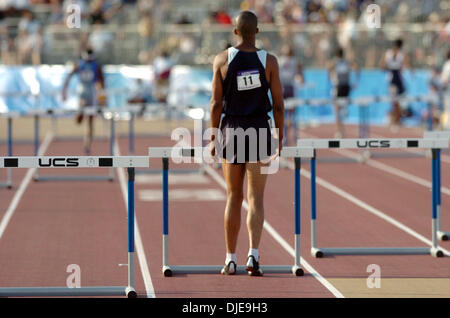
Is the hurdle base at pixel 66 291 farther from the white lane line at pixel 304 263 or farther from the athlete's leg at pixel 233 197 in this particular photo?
the white lane line at pixel 304 263

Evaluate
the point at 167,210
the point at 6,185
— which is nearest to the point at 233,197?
the point at 167,210

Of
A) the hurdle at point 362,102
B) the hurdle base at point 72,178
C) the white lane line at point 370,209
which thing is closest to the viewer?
the white lane line at point 370,209

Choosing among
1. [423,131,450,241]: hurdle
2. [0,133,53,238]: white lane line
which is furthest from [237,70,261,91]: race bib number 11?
[0,133,53,238]: white lane line

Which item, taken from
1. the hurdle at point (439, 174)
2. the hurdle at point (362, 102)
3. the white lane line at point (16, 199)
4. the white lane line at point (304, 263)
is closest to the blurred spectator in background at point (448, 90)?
the hurdle at point (362, 102)

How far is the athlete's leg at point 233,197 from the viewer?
30.1ft

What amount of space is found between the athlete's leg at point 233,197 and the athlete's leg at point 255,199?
3.1 inches

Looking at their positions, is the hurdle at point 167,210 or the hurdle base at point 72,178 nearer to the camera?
the hurdle at point 167,210

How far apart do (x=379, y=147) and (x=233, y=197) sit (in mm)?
1449

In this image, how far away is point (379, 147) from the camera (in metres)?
9.71

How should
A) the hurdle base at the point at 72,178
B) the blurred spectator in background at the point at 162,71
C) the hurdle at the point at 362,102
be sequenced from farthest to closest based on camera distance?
the blurred spectator in background at the point at 162,71 < the hurdle at the point at 362,102 < the hurdle base at the point at 72,178

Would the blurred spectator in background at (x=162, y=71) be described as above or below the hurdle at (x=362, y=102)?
above

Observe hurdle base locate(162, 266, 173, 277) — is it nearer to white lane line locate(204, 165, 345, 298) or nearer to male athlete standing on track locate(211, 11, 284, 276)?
male athlete standing on track locate(211, 11, 284, 276)

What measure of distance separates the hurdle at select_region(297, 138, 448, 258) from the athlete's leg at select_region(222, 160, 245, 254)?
0.65 meters
